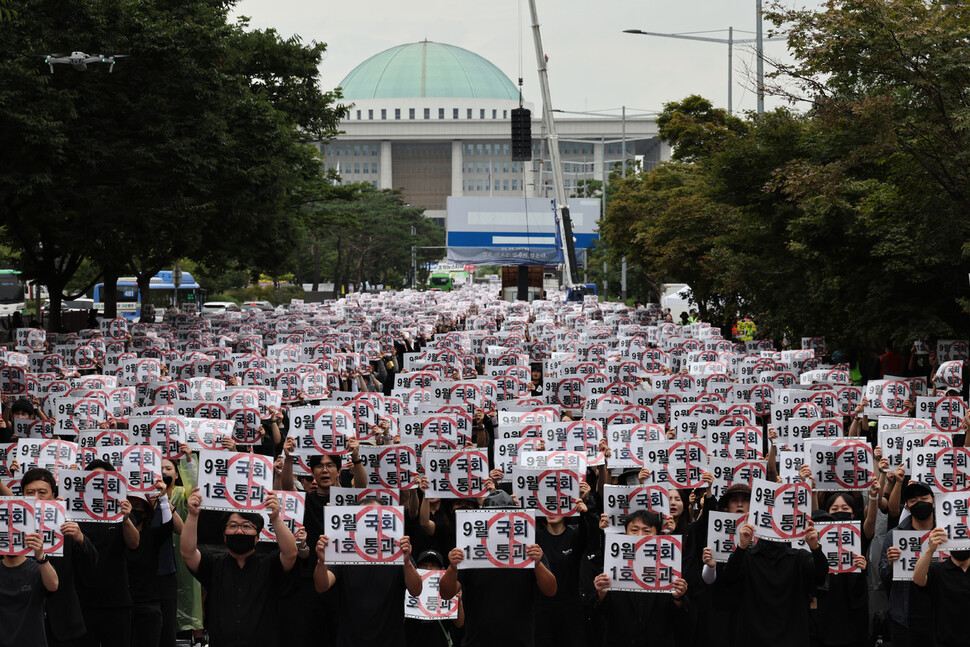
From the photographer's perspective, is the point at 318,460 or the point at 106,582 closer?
the point at 106,582

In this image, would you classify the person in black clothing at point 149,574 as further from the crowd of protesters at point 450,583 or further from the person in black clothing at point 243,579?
the person in black clothing at point 243,579

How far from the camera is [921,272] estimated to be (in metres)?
18.2

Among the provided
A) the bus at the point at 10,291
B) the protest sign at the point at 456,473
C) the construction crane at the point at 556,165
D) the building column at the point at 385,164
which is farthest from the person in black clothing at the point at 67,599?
the building column at the point at 385,164

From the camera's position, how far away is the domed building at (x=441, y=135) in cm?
16662

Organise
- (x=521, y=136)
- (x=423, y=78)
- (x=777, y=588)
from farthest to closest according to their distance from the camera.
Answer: (x=423, y=78), (x=521, y=136), (x=777, y=588)

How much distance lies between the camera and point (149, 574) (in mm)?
8406

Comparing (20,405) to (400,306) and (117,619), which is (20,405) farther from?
(400,306)

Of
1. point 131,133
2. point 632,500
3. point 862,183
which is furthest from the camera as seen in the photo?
point 131,133

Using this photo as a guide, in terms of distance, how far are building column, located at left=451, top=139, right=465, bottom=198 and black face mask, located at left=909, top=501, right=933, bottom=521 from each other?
16610 cm

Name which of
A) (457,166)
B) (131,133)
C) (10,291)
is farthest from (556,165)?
(457,166)

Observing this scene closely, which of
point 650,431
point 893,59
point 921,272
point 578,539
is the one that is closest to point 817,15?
point 893,59

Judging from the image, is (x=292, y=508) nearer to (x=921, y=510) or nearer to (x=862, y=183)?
(x=921, y=510)

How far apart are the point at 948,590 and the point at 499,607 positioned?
8.78 feet

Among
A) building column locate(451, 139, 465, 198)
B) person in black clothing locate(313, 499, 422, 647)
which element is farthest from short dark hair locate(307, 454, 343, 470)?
building column locate(451, 139, 465, 198)
